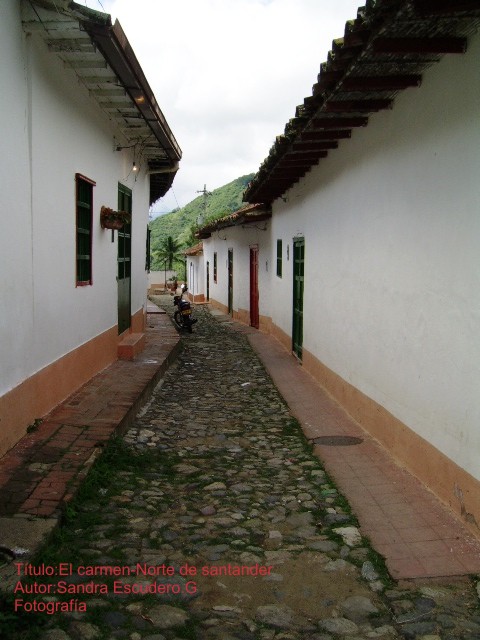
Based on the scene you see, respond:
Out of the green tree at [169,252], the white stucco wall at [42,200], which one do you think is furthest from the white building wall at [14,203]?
the green tree at [169,252]

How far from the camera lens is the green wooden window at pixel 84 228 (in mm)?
6781

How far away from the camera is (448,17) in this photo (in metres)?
3.20

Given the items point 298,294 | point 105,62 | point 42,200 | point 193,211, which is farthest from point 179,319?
point 193,211

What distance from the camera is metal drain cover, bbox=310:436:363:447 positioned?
5735 mm

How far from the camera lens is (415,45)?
3.66m

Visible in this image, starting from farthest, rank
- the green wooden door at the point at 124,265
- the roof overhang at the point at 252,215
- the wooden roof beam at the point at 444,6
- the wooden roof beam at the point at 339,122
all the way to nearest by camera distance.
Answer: the roof overhang at the point at 252,215, the green wooden door at the point at 124,265, the wooden roof beam at the point at 339,122, the wooden roof beam at the point at 444,6

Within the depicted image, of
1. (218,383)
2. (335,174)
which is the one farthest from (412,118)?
(218,383)

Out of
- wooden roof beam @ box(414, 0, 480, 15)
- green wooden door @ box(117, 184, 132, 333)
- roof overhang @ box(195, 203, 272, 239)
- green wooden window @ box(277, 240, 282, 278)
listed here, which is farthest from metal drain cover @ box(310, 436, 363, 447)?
roof overhang @ box(195, 203, 272, 239)

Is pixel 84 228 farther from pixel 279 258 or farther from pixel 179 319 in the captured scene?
pixel 179 319

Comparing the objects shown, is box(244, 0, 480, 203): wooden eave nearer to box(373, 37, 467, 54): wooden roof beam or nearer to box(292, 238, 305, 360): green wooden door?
box(373, 37, 467, 54): wooden roof beam

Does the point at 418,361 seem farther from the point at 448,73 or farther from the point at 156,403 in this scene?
the point at 156,403

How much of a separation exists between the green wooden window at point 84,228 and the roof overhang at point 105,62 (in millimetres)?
1053

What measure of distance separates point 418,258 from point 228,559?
2.60 m

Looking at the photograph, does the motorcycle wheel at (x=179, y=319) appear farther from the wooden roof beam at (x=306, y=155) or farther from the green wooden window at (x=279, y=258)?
the wooden roof beam at (x=306, y=155)
